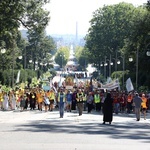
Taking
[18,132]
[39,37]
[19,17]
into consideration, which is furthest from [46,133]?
[39,37]

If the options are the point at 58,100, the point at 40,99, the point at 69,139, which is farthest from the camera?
the point at 58,100

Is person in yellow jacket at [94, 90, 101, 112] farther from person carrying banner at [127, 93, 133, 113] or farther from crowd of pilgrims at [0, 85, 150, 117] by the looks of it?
person carrying banner at [127, 93, 133, 113]

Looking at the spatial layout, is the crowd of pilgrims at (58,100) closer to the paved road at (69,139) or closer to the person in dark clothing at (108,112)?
the person in dark clothing at (108,112)

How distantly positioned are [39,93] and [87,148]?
22.6 m

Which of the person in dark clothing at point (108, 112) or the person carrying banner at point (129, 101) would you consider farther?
the person carrying banner at point (129, 101)

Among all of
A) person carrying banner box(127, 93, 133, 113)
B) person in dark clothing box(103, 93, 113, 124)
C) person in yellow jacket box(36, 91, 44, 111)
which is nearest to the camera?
person in dark clothing box(103, 93, 113, 124)

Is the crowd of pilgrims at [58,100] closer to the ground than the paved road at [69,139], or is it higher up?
higher up

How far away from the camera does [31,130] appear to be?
847 inches

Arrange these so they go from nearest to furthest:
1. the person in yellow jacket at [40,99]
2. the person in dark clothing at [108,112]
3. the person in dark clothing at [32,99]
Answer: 1. the person in dark clothing at [108,112]
2. the person in yellow jacket at [40,99]
3. the person in dark clothing at [32,99]

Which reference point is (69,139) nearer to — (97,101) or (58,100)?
(58,100)

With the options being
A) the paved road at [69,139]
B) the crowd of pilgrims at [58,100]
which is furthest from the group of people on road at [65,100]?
the paved road at [69,139]

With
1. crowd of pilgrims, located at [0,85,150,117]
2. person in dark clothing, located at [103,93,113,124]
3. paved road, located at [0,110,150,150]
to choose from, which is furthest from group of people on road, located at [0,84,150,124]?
paved road, located at [0,110,150,150]

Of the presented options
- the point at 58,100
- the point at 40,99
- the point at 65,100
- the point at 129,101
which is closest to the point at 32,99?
the point at 40,99

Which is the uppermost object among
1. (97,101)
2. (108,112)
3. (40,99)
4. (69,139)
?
(40,99)
